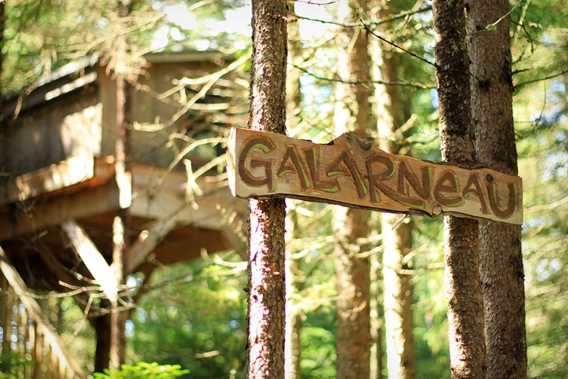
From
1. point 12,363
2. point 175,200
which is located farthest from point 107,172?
point 12,363

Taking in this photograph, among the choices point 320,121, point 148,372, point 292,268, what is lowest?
point 148,372

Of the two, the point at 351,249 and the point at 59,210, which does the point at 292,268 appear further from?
the point at 59,210

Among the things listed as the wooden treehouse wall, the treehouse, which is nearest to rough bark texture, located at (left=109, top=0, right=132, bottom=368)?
the treehouse

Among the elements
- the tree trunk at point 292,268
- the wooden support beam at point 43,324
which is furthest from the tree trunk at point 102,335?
the tree trunk at point 292,268

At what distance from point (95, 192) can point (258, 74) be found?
25.0ft

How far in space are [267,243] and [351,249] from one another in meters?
4.78

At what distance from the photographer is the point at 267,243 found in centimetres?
593

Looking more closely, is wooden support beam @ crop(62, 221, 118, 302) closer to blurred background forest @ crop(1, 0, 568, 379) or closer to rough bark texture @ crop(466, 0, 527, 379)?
blurred background forest @ crop(1, 0, 568, 379)

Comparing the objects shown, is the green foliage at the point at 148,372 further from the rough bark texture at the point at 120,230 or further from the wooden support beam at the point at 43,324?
the rough bark texture at the point at 120,230

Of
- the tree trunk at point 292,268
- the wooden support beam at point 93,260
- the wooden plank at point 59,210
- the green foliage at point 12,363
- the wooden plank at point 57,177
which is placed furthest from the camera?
the wooden plank at point 59,210

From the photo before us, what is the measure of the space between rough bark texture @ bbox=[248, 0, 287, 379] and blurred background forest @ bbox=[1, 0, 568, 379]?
0.58 metres

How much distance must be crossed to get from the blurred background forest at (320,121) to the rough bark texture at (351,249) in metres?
0.18

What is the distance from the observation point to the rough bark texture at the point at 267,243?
19.2 ft

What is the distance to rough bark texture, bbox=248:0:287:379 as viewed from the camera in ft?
19.2
